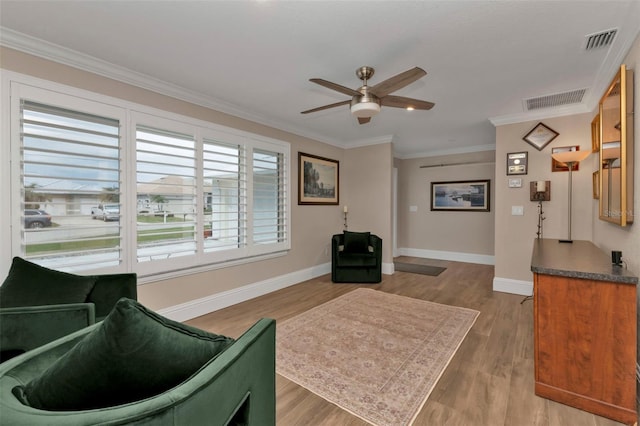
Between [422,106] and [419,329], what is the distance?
214cm

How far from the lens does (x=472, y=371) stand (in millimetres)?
2168

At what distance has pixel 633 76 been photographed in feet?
6.68

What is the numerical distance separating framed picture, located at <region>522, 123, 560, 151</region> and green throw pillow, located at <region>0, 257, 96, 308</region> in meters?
5.03

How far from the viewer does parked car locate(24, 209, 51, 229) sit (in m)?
2.21

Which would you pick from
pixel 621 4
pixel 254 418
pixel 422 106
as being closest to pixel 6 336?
pixel 254 418

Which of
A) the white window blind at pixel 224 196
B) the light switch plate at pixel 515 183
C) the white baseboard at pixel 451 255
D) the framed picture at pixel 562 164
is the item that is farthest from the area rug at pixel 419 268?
the white window blind at pixel 224 196

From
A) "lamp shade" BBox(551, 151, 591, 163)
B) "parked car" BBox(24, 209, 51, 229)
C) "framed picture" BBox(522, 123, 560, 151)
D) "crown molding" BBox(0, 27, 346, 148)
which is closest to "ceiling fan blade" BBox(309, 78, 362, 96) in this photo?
"crown molding" BBox(0, 27, 346, 148)

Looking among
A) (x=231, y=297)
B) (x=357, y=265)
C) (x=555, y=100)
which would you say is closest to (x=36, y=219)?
(x=231, y=297)

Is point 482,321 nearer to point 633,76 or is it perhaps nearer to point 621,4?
point 633,76

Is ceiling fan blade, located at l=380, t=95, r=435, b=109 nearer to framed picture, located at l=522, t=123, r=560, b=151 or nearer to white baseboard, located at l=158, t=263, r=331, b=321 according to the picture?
framed picture, located at l=522, t=123, r=560, b=151

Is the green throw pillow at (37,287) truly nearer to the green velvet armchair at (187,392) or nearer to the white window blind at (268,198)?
the green velvet armchair at (187,392)

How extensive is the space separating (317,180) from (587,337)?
12.9 feet

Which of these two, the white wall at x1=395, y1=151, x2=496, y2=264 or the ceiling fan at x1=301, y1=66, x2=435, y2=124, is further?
the white wall at x1=395, y1=151, x2=496, y2=264

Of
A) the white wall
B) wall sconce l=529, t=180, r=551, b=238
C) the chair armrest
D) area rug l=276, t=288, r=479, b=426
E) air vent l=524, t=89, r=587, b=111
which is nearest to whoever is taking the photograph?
the chair armrest
